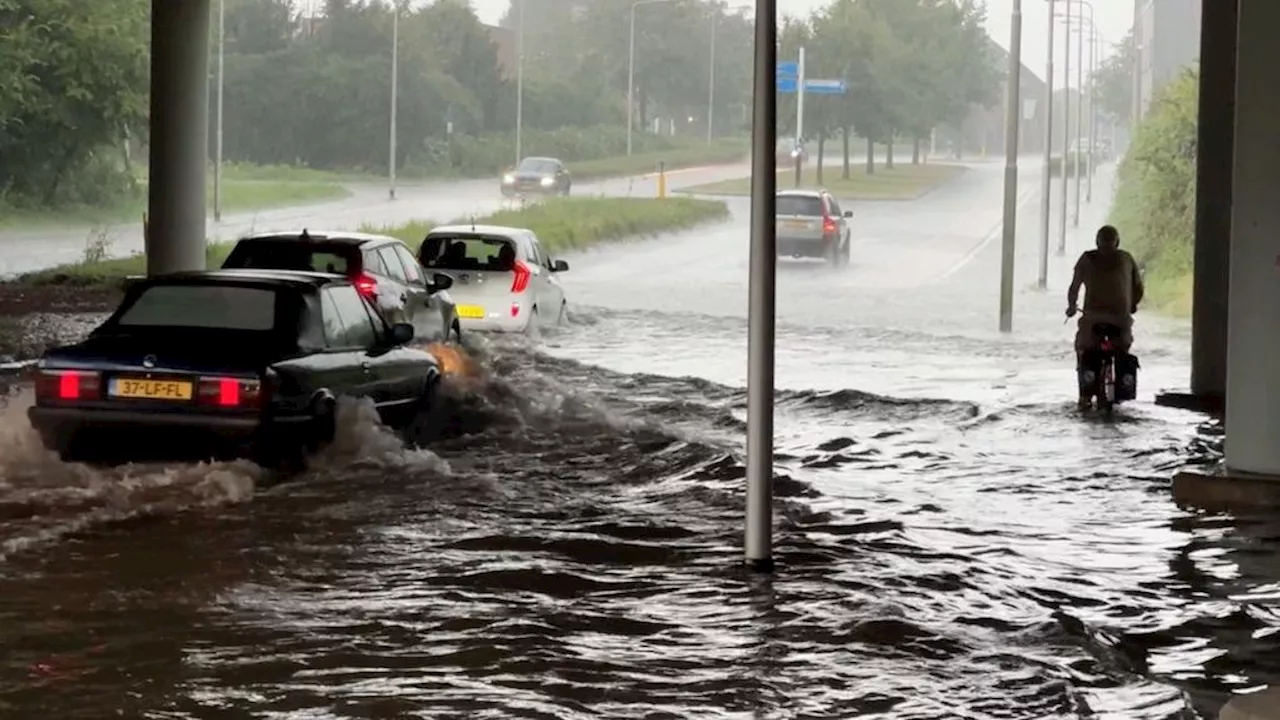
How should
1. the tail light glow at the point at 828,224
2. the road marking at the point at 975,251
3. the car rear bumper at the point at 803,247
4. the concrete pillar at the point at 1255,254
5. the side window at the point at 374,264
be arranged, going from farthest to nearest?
the road marking at the point at 975,251 < the car rear bumper at the point at 803,247 < the tail light glow at the point at 828,224 < the side window at the point at 374,264 < the concrete pillar at the point at 1255,254

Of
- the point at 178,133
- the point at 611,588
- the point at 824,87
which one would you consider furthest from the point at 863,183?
the point at 611,588

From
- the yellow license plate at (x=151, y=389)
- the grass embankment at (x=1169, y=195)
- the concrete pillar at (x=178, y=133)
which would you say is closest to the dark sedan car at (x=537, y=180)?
the grass embankment at (x=1169, y=195)

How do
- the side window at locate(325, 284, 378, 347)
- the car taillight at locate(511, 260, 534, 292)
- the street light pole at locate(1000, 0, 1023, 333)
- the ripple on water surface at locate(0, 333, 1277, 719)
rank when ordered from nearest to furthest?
the ripple on water surface at locate(0, 333, 1277, 719), the side window at locate(325, 284, 378, 347), the car taillight at locate(511, 260, 534, 292), the street light pole at locate(1000, 0, 1023, 333)

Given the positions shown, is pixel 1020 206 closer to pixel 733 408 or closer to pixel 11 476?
pixel 733 408

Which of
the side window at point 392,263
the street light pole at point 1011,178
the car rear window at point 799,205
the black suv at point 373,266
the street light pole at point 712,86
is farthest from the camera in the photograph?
the street light pole at point 712,86

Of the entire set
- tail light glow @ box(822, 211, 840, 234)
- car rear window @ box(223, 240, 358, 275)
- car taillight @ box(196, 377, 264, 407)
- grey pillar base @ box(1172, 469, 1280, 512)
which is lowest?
grey pillar base @ box(1172, 469, 1280, 512)

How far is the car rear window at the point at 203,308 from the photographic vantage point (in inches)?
479

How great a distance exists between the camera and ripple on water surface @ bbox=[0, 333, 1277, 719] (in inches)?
302

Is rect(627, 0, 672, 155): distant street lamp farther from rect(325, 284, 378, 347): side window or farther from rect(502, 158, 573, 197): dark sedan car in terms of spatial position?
rect(325, 284, 378, 347): side window

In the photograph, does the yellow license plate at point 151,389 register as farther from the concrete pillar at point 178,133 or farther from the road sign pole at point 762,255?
the concrete pillar at point 178,133

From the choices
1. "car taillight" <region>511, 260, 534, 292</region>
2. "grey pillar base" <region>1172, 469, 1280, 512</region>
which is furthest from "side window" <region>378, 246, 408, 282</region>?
"grey pillar base" <region>1172, 469, 1280, 512</region>

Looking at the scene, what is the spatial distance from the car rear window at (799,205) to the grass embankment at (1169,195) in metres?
7.01

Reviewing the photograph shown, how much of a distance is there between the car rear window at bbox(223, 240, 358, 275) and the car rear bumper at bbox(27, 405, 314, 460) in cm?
617

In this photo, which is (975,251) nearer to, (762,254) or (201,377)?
(201,377)
